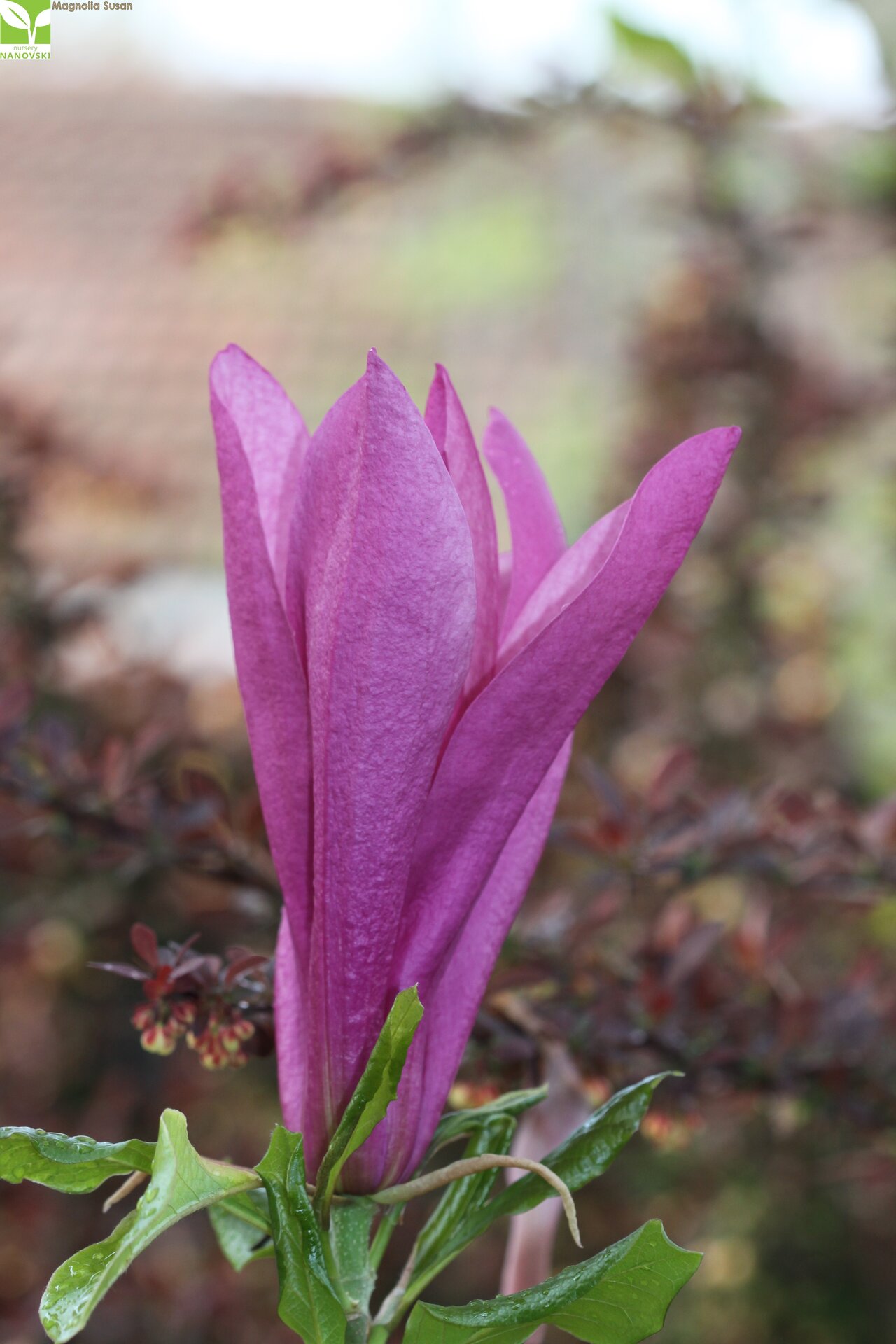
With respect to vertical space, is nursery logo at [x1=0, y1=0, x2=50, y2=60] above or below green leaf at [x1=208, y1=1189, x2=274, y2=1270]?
above

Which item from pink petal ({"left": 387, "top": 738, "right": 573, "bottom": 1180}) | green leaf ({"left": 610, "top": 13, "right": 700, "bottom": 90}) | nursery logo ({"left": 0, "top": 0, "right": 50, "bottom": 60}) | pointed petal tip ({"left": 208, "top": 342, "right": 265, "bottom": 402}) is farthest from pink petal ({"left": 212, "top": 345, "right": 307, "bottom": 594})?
green leaf ({"left": 610, "top": 13, "right": 700, "bottom": 90})

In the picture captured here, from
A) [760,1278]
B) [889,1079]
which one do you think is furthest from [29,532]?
[760,1278]

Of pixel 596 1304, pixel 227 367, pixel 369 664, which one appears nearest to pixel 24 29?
pixel 227 367

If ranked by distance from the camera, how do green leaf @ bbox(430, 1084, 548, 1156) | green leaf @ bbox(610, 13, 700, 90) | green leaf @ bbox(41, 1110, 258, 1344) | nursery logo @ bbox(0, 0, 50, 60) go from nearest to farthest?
green leaf @ bbox(41, 1110, 258, 1344), green leaf @ bbox(430, 1084, 548, 1156), nursery logo @ bbox(0, 0, 50, 60), green leaf @ bbox(610, 13, 700, 90)

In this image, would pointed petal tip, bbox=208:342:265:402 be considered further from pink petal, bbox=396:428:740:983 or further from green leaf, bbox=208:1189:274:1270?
green leaf, bbox=208:1189:274:1270

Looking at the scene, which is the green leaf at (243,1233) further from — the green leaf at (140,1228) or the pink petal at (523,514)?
the pink petal at (523,514)
